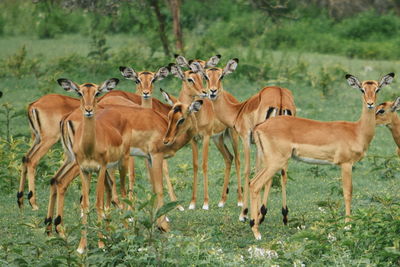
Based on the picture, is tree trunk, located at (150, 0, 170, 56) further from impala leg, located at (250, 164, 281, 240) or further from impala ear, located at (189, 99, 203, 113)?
impala leg, located at (250, 164, 281, 240)

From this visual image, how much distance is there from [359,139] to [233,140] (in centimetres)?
191

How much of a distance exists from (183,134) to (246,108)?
0.81 meters

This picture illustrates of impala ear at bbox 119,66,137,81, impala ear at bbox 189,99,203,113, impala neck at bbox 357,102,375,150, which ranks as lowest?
impala neck at bbox 357,102,375,150

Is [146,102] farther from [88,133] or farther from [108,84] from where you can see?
[88,133]

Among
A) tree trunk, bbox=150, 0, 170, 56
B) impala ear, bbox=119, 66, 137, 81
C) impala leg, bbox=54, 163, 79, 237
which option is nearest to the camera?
impala leg, bbox=54, 163, 79, 237

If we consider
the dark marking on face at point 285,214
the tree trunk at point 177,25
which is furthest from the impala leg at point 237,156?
the tree trunk at point 177,25

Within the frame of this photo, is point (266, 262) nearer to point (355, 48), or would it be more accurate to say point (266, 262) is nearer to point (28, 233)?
point (28, 233)

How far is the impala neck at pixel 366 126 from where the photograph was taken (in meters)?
7.79

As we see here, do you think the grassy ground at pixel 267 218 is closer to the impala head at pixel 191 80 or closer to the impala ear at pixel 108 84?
the impala ear at pixel 108 84

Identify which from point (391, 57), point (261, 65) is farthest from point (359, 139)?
point (391, 57)

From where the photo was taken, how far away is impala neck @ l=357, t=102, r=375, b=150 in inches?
307

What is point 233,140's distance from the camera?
30.5 ft

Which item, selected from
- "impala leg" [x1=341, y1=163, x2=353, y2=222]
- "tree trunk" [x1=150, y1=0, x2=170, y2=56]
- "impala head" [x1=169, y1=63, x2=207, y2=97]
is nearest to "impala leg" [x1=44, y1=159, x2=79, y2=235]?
"impala head" [x1=169, y1=63, x2=207, y2=97]

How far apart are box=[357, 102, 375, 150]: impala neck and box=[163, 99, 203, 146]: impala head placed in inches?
58.9
